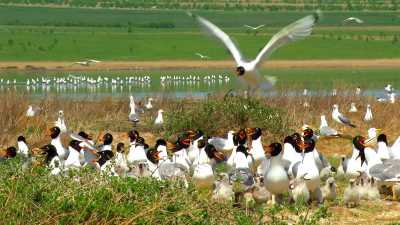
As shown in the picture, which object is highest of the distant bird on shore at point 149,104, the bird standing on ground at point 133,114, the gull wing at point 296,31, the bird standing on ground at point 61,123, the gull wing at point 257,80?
the gull wing at point 296,31

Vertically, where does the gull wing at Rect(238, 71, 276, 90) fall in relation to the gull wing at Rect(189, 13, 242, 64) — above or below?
below

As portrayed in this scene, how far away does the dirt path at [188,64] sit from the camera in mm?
51638

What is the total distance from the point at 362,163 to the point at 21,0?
9559 centimetres

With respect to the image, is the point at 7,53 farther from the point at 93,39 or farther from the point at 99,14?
the point at 99,14

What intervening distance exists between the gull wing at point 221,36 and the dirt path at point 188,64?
32.6m

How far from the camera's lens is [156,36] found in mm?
67562

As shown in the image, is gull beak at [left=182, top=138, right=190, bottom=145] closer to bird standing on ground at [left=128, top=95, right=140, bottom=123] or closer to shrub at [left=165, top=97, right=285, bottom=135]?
shrub at [left=165, top=97, right=285, bottom=135]

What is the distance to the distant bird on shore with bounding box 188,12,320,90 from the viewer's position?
16.3 m

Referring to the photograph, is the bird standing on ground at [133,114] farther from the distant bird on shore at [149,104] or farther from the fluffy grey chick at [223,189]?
the fluffy grey chick at [223,189]

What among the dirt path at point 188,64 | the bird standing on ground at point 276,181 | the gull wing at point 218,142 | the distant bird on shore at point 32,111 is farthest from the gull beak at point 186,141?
the dirt path at point 188,64

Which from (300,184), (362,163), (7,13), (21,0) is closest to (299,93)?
(362,163)

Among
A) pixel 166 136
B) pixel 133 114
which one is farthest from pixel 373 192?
pixel 133 114

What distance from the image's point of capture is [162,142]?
1568 centimetres

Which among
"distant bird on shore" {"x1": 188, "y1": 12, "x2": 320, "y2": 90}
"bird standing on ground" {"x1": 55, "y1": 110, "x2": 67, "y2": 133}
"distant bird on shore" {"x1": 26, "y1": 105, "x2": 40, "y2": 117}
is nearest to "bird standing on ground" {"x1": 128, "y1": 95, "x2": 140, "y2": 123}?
"distant bird on shore" {"x1": 26, "y1": 105, "x2": 40, "y2": 117}
